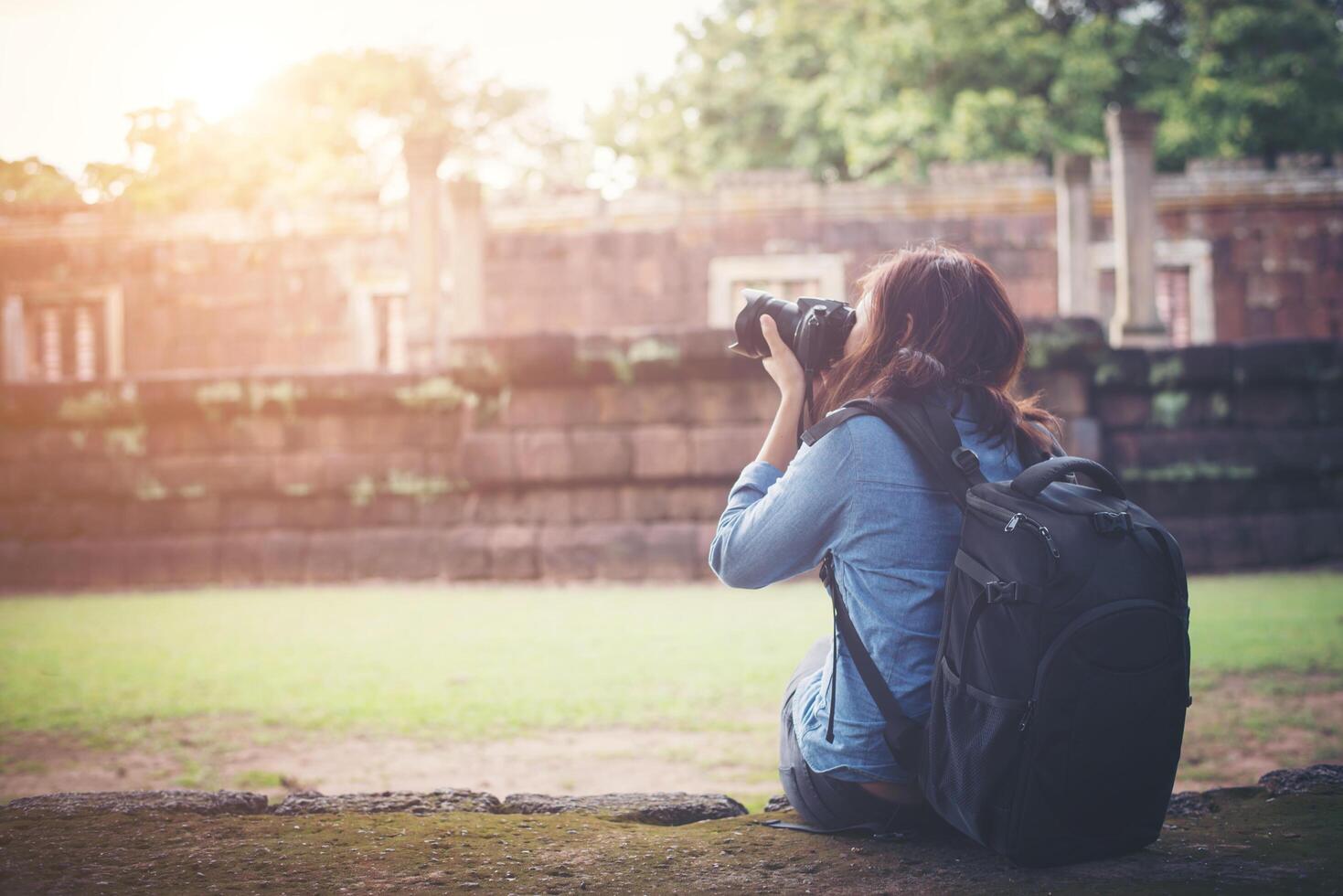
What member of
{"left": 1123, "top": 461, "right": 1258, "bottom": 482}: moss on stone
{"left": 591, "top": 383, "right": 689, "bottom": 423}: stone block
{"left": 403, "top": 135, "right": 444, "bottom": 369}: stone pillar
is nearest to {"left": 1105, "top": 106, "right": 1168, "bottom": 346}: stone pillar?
{"left": 1123, "top": 461, "right": 1258, "bottom": 482}: moss on stone

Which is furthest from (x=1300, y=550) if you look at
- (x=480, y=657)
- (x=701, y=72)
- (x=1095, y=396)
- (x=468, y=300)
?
(x=701, y=72)

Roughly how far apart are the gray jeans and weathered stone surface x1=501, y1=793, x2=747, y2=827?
31 centimetres

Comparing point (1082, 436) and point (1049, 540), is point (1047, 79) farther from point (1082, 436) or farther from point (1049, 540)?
point (1049, 540)

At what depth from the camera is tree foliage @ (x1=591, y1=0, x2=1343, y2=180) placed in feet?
61.2

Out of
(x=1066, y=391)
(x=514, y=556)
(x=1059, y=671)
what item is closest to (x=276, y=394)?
(x=514, y=556)

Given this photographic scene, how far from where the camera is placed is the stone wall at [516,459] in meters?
9.18

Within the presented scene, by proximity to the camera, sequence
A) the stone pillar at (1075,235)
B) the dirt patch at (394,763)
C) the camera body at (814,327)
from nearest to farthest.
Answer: the camera body at (814,327), the dirt patch at (394,763), the stone pillar at (1075,235)

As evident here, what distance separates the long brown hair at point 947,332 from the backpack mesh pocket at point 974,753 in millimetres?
504

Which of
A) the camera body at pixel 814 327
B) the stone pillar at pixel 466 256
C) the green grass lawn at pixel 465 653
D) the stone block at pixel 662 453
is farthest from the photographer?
the stone pillar at pixel 466 256

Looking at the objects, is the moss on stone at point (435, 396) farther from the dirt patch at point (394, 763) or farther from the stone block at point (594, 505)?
the dirt patch at point (394, 763)

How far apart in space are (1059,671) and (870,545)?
1.33 feet

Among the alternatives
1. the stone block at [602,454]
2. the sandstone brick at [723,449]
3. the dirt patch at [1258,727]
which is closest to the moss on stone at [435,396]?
the stone block at [602,454]

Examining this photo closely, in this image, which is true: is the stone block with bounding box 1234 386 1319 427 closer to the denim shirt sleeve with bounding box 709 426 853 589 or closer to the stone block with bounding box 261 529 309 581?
the stone block with bounding box 261 529 309 581

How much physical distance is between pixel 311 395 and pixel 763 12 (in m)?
16.3
